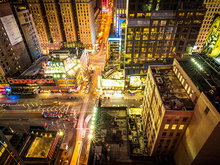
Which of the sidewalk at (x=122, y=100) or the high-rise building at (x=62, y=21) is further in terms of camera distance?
the high-rise building at (x=62, y=21)

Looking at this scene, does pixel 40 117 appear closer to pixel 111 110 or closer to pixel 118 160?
pixel 111 110

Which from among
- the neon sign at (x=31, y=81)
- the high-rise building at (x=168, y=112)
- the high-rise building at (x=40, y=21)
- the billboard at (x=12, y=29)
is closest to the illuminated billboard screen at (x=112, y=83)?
the high-rise building at (x=168, y=112)

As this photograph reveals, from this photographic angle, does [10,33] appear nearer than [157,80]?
No

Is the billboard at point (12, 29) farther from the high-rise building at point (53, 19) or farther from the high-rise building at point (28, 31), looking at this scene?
the high-rise building at point (53, 19)

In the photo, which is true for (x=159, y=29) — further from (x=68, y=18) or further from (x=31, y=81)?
(x=68, y=18)

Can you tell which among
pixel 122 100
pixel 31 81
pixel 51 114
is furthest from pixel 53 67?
pixel 122 100

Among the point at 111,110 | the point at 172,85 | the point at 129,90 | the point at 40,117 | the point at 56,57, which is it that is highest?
the point at 172,85

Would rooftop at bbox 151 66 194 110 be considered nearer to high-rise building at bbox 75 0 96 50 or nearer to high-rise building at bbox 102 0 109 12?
high-rise building at bbox 75 0 96 50

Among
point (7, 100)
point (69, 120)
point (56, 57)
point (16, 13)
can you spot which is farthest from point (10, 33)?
point (69, 120)
